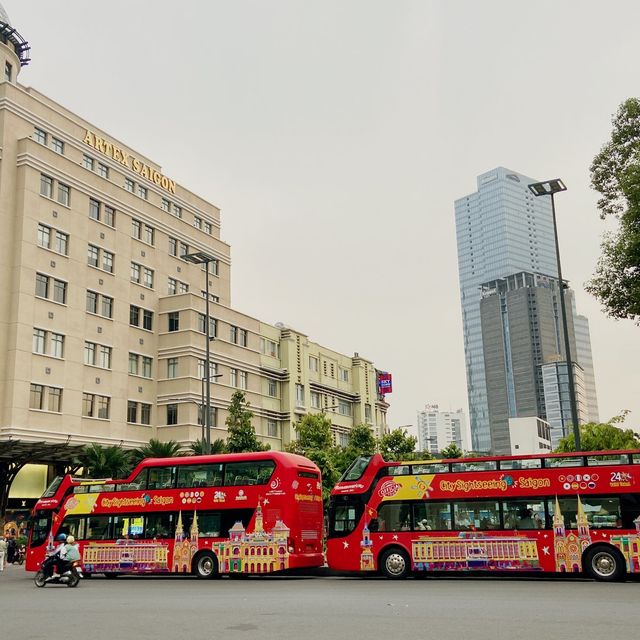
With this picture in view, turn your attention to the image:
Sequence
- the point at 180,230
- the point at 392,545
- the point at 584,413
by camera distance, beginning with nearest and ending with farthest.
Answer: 1. the point at 392,545
2. the point at 180,230
3. the point at 584,413

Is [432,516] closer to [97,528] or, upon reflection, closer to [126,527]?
[126,527]

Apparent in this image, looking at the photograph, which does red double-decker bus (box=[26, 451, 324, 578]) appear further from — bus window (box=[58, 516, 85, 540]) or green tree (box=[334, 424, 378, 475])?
green tree (box=[334, 424, 378, 475])

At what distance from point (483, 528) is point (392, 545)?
8.85 ft

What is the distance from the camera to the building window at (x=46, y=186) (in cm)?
4338

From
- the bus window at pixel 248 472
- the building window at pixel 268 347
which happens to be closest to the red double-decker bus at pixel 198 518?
the bus window at pixel 248 472

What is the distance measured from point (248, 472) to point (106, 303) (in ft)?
87.1

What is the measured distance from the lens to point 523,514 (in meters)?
20.8

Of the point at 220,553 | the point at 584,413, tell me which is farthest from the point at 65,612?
the point at 584,413

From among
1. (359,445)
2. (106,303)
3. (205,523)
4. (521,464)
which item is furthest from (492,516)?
(106,303)

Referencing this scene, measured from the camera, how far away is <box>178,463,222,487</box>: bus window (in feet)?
78.0

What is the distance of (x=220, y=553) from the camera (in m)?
23.3

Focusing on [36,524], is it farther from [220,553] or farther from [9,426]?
[9,426]

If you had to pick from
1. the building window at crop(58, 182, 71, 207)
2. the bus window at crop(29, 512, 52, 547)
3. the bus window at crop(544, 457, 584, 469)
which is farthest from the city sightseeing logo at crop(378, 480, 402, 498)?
the building window at crop(58, 182, 71, 207)

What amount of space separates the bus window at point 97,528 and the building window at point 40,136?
27.0m
